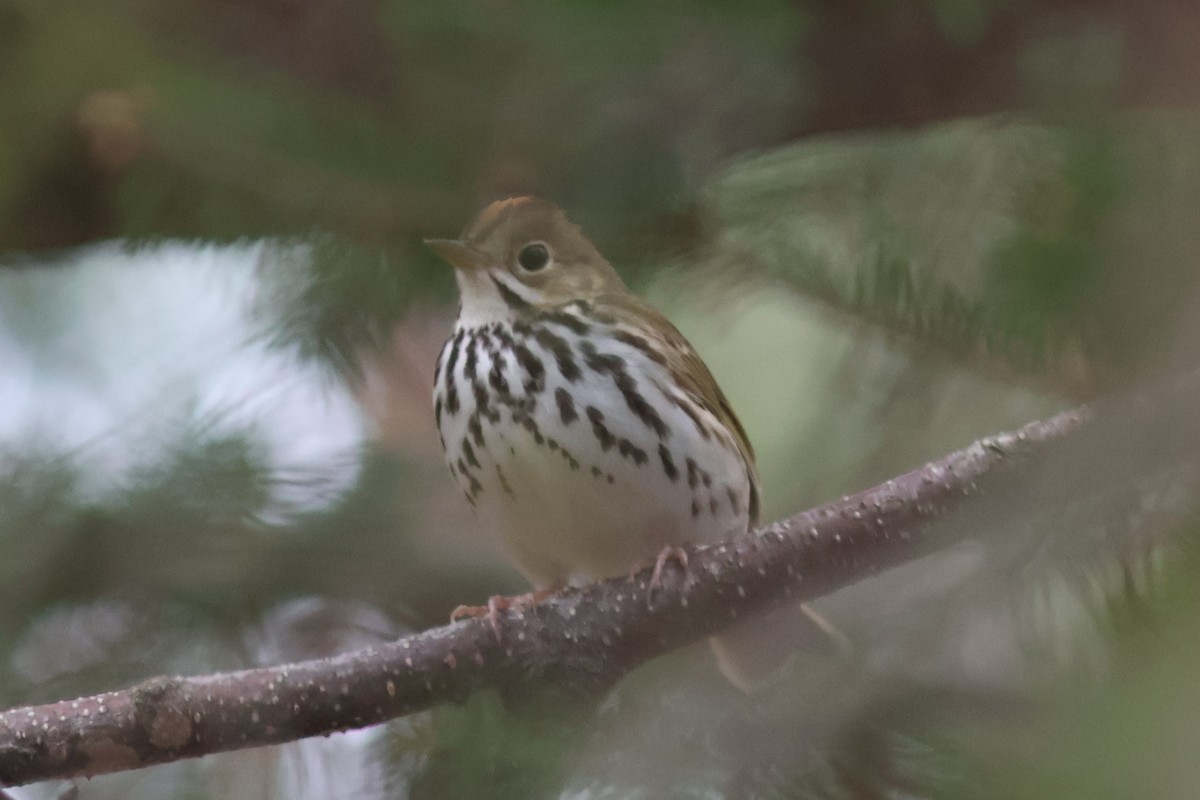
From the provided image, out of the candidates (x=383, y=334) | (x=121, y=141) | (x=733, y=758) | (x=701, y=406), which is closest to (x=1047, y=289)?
(x=733, y=758)

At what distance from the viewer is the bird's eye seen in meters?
1.87

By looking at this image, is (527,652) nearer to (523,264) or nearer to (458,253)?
(458,253)

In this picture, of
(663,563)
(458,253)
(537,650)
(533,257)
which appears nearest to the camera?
(537,650)

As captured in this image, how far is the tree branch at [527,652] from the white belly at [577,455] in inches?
13.2

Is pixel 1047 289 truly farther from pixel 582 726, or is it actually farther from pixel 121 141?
pixel 121 141

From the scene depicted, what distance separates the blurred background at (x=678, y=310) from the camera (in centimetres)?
80

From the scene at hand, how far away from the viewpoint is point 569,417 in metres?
1.73

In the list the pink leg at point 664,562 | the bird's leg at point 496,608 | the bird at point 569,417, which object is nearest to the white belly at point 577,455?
the bird at point 569,417

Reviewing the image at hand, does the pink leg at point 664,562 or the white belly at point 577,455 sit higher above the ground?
the white belly at point 577,455

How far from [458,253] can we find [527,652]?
580mm

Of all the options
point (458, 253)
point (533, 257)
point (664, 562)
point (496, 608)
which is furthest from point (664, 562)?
point (533, 257)

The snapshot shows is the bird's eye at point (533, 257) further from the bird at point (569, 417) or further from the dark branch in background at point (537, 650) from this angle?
the dark branch in background at point (537, 650)

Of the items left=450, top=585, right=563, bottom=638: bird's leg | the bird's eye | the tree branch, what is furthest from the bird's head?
the tree branch

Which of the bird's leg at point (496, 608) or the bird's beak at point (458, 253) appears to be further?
the bird's beak at point (458, 253)
